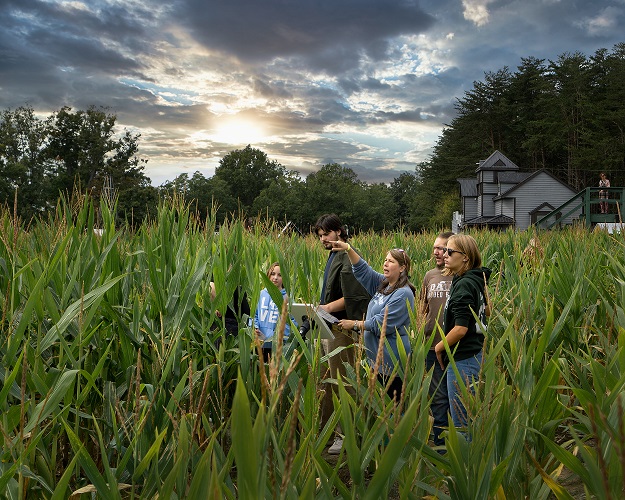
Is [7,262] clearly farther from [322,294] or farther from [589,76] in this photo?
[589,76]

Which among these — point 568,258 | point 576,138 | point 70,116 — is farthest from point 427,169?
point 568,258

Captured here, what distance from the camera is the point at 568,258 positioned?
5.47m

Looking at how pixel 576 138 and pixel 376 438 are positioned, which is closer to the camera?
pixel 376 438

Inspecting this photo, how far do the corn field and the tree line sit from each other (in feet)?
96.4

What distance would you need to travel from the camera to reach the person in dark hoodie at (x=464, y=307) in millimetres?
3535

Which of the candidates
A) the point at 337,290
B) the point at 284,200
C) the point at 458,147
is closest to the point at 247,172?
the point at 284,200

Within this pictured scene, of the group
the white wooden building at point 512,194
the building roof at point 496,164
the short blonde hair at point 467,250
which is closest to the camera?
the short blonde hair at point 467,250

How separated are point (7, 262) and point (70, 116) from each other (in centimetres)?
5192

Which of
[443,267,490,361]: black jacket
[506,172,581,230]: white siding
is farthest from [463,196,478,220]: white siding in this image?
[443,267,490,361]: black jacket

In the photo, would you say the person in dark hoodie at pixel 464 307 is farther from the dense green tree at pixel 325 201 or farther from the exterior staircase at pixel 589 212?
the dense green tree at pixel 325 201

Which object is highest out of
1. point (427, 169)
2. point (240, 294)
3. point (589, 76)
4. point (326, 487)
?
point (589, 76)

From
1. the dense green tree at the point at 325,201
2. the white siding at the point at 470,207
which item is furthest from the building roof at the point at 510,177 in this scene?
the dense green tree at the point at 325,201

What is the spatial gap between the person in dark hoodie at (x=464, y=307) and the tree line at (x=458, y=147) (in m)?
28.9

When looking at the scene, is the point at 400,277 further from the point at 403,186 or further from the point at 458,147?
the point at 403,186
